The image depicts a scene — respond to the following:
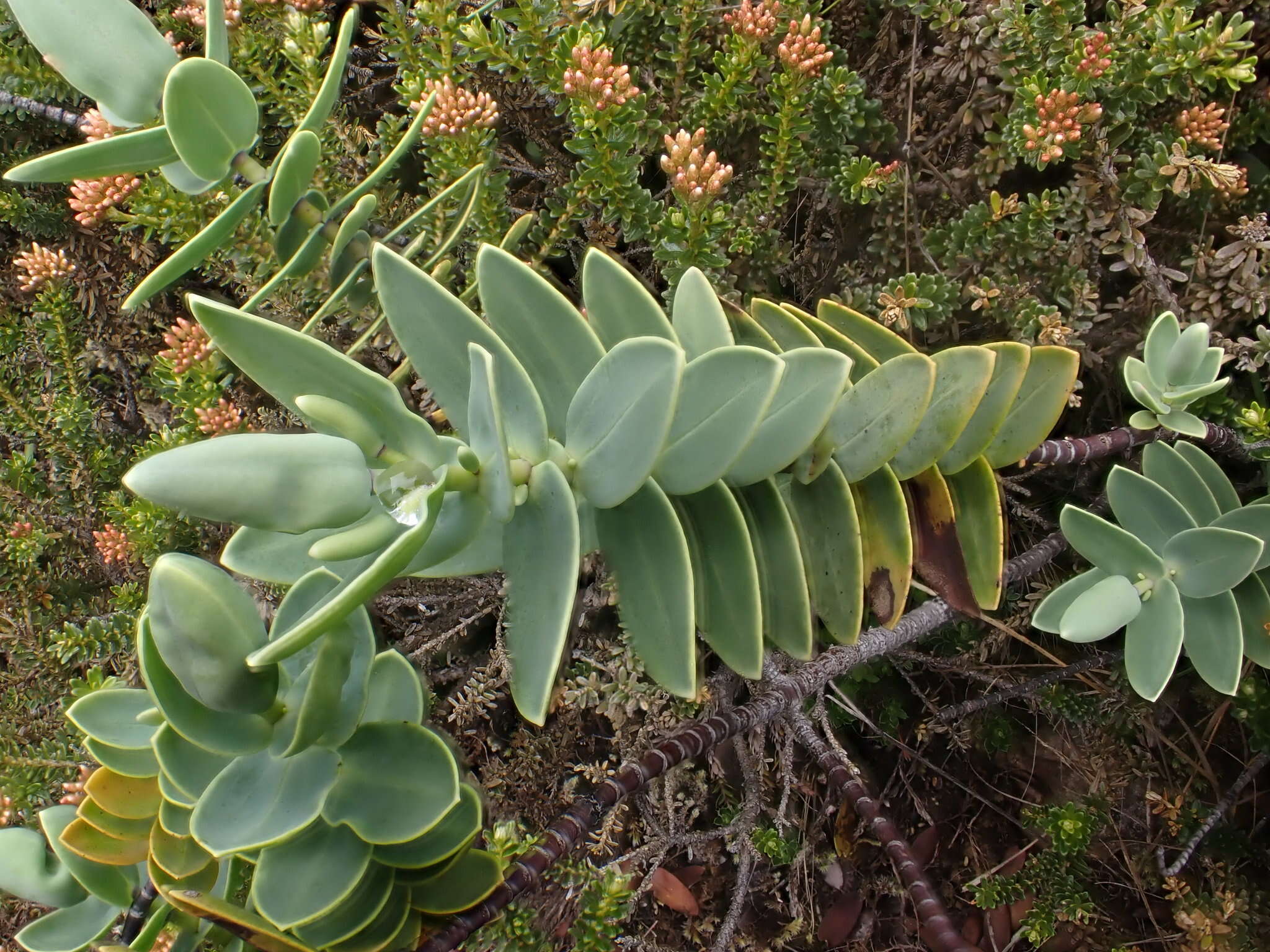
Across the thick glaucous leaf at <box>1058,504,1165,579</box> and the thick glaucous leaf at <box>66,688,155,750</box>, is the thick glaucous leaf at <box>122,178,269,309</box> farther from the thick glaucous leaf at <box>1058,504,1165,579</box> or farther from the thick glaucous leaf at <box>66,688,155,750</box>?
the thick glaucous leaf at <box>1058,504,1165,579</box>

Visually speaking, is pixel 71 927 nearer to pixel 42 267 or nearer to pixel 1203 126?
pixel 42 267

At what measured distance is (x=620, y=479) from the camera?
2.43 ft

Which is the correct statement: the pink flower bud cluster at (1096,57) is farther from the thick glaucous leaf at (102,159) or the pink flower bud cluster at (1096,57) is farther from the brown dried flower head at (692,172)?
the thick glaucous leaf at (102,159)

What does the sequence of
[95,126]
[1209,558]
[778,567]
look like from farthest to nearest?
[95,126]
[1209,558]
[778,567]

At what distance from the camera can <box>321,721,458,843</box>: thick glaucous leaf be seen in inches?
30.4

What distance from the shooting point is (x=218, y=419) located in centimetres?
156

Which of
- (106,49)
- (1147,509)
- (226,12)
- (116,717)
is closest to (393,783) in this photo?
(116,717)

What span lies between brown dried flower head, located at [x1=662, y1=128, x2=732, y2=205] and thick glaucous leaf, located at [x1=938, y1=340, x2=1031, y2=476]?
55 centimetres

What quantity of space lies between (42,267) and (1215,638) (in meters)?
2.30

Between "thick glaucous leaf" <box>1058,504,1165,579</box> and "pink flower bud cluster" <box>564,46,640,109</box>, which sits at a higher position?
"pink flower bud cluster" <box>564,46,640,109</box>

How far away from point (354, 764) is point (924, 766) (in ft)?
5.06

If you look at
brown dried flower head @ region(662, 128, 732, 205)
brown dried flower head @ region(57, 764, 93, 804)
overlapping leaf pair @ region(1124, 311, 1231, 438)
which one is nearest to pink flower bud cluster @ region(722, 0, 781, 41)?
brown dried flower head @ region(662, 128, 732, 205)

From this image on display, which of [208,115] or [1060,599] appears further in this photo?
[1060,599]

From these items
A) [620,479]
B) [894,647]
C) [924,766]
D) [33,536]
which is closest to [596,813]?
[620,479]
